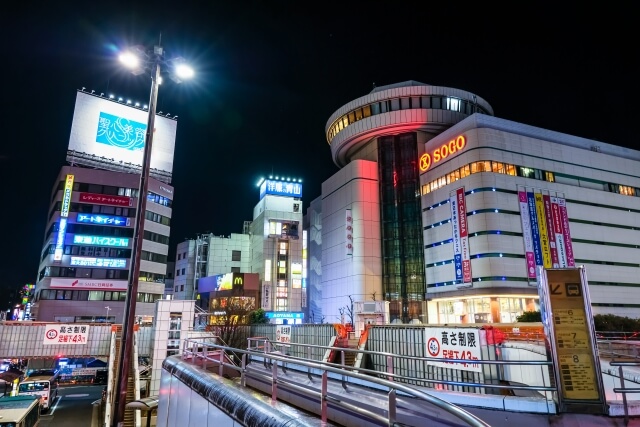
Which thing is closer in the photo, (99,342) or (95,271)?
Answer: (99,342)

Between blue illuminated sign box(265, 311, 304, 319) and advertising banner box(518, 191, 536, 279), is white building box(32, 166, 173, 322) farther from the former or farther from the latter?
advertising banner box(518, 191, 536, 279)

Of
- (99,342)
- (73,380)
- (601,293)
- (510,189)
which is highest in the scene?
→ (510,189)

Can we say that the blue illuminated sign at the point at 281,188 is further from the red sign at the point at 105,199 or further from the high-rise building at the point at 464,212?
the red sign at the point at 105,199

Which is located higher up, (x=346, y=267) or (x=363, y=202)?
(x=363, y=202)

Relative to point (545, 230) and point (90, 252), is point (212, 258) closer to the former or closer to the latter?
point (90, 252)

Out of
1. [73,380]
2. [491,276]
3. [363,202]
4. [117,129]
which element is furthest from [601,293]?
[117,129]

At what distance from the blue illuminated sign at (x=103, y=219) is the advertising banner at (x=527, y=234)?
53.6 meters

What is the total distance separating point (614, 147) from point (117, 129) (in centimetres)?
7371

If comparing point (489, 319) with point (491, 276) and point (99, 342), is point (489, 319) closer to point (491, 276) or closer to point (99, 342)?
point (491, 276)

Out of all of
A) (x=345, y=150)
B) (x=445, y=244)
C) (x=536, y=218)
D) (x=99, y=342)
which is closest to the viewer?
(x=99, y=342)

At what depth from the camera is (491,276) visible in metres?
45.2

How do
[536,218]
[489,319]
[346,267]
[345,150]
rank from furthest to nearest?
[345,150] → [346,267] → [536,218] → [489,319]

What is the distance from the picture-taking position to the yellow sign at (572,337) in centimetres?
723

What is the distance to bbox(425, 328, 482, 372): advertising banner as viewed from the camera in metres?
15.7
